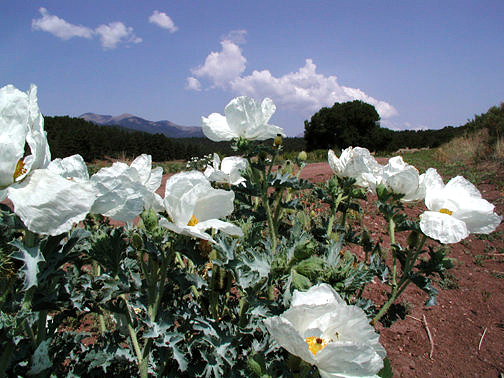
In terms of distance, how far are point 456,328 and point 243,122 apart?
240 cm

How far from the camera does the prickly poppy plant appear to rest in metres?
0.64

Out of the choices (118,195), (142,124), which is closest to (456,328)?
(118,195)

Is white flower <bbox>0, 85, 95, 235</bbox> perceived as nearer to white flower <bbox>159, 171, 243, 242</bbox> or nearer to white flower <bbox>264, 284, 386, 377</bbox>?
white flower <bbox>159, 171, 243, 242</bbox>

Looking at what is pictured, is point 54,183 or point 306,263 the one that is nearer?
point 54,183

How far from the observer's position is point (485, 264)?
3.82 meters

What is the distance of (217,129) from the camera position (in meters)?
1.29

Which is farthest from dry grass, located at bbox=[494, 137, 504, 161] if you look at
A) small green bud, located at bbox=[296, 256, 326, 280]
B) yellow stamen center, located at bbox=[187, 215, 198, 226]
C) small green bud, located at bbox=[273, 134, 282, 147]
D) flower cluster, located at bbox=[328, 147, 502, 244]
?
yellow stamen center, located at bbox=[187, 215, 198, 226]

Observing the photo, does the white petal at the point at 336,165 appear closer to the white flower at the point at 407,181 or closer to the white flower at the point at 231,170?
the white flower at the point at 407,181

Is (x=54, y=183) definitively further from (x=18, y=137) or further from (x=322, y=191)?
(x=322, y=191)

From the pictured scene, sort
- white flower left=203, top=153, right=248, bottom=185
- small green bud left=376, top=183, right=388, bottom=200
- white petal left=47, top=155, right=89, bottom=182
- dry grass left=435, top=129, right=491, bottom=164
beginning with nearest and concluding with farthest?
white petal left=47, top=155, right=89, bottom=182 → small green bud left=376, top=183, right=388, bottom=200 → white flower left=203, top=153, right=248, bottom=185 → dry grass left=435, top=129, right=491, bottom=164

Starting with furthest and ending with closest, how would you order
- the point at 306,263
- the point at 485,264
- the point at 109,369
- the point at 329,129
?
the point at 329,129, the point at 485,264, the point at 109,369, the point at 306,263

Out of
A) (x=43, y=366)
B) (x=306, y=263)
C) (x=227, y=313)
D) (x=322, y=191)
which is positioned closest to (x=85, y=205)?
(x=43, y=366)

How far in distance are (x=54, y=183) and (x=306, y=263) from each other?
62 cm

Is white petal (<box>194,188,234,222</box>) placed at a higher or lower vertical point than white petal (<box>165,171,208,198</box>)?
lower
